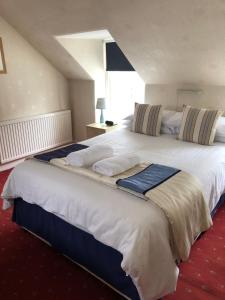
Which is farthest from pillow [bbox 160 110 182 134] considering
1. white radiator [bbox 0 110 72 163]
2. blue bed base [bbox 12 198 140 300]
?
white radiator [bbox 0 110 72 163]

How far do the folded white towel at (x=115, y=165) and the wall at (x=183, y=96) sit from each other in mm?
1593

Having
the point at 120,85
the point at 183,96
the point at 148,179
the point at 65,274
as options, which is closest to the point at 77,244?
the point at 65,274

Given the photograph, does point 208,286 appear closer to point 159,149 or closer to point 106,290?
point 106,290

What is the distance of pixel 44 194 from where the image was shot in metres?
1.87

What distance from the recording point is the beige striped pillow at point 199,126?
8.61ft

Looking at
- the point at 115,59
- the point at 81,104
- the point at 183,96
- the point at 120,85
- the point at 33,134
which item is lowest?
the point at 33,134

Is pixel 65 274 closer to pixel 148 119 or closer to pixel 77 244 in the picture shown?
pixel 77 244

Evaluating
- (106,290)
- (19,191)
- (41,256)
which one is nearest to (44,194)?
(19,191)

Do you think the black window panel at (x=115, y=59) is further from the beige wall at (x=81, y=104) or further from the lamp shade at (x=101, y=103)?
the lamp shade at (x=101, y=103)

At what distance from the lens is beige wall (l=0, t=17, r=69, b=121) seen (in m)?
3.46

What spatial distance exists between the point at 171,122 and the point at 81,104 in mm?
1869

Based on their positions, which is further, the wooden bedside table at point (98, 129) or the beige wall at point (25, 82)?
the wooden bedside table at point (98, 129)

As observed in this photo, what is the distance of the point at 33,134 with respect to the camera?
12.7 feet

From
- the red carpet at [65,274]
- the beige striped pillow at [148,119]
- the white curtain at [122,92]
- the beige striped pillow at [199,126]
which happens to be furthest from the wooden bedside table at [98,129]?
the red carpet at [65,274]
